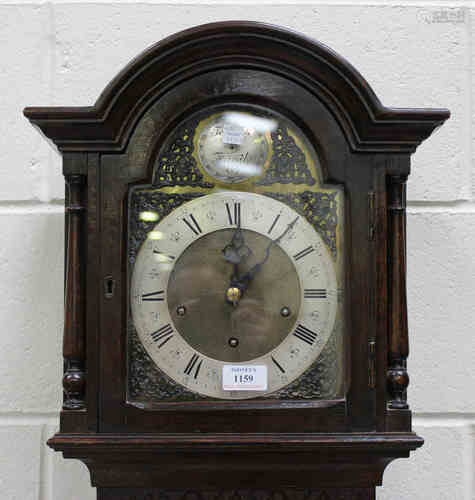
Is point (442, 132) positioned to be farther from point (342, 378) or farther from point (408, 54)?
point (342, 378)

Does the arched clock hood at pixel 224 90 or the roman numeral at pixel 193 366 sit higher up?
the arched clock hood at pixel 224 90

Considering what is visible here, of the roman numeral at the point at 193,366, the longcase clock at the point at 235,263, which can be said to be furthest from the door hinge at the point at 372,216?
the roman numeral at the point at 193,366

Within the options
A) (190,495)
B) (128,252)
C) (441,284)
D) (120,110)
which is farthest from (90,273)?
(441,284)

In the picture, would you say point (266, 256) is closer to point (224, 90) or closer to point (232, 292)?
point (232, 292)

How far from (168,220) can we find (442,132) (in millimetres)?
440

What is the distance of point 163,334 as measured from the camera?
757 millimetres

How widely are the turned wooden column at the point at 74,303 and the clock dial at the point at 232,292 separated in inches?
2.5

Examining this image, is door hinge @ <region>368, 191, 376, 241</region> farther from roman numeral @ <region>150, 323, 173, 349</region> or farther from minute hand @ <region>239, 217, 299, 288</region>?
roman numeral @ <region>150, 323, 173, 349</region>

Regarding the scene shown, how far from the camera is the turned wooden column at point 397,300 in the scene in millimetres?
749

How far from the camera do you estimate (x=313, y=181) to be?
768 millimetres

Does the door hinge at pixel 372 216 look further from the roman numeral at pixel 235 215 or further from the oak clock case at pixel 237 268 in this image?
the roman numeral at pixel 235 215

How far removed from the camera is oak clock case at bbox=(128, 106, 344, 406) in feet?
2.48

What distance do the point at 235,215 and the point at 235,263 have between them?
2.2 inches

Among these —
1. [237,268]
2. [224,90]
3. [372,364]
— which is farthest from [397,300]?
[224,90]
